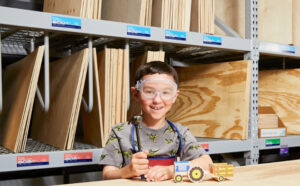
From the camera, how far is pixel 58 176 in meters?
2.00

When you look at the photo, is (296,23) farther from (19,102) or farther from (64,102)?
(19,102)

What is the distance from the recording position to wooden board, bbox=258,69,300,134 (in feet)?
6.73

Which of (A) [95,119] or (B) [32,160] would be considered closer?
(B) [32,160]

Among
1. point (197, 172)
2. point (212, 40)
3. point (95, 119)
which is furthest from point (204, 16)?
point (197, 172)

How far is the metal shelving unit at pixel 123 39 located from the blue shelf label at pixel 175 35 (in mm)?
11

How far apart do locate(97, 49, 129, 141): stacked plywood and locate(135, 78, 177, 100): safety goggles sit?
29cm

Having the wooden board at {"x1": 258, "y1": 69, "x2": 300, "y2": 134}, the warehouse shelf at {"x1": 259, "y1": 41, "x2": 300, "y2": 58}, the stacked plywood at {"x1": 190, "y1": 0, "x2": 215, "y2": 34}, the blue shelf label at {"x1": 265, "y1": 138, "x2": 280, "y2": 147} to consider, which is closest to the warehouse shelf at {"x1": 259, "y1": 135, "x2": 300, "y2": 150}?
the blue shelf label at {"x1": 265, "y1": 138, "x2": 280, "y2": 147}

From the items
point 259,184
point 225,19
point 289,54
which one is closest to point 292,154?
point 289,54

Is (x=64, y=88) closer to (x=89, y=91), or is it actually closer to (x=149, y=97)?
(x=89, y=91)

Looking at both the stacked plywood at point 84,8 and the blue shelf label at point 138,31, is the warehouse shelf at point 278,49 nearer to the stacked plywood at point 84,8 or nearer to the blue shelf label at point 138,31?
the blue shelf label at point 138,31

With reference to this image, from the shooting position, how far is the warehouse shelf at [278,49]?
1.82 metres

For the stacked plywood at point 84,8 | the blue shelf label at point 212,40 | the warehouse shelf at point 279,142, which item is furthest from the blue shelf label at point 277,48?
the stacked plywood at point 84,8

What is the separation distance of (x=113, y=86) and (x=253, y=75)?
70cm

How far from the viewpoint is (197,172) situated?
92 centimetres
